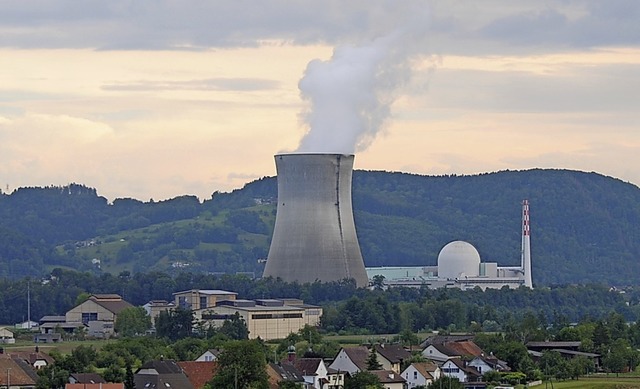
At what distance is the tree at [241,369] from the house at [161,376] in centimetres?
114

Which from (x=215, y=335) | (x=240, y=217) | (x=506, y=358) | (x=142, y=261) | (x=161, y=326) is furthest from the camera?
(x=240, y=217)

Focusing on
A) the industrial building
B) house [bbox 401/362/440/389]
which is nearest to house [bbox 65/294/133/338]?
the industrial building

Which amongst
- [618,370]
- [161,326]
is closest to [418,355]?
[618,370]

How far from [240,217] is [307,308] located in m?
110

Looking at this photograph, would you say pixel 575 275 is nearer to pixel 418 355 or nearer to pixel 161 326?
pixel 161 326

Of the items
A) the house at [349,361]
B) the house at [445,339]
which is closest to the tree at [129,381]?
the house at [349,361]

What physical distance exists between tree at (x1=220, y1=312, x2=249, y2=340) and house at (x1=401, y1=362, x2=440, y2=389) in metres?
19.2

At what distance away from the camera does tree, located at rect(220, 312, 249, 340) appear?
70294 millimetres

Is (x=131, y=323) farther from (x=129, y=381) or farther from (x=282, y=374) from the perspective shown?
(x=129, y=381)

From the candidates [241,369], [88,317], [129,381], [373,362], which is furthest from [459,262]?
[241,369]

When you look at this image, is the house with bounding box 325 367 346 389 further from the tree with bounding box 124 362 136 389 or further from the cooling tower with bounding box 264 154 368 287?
the cooling tower with bounding box 264 154 368 287

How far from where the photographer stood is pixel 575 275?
196500mm

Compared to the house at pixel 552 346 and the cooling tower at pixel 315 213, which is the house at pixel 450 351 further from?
the cooling tower at pixel 315 213

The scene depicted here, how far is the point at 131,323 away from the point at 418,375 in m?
29.5
